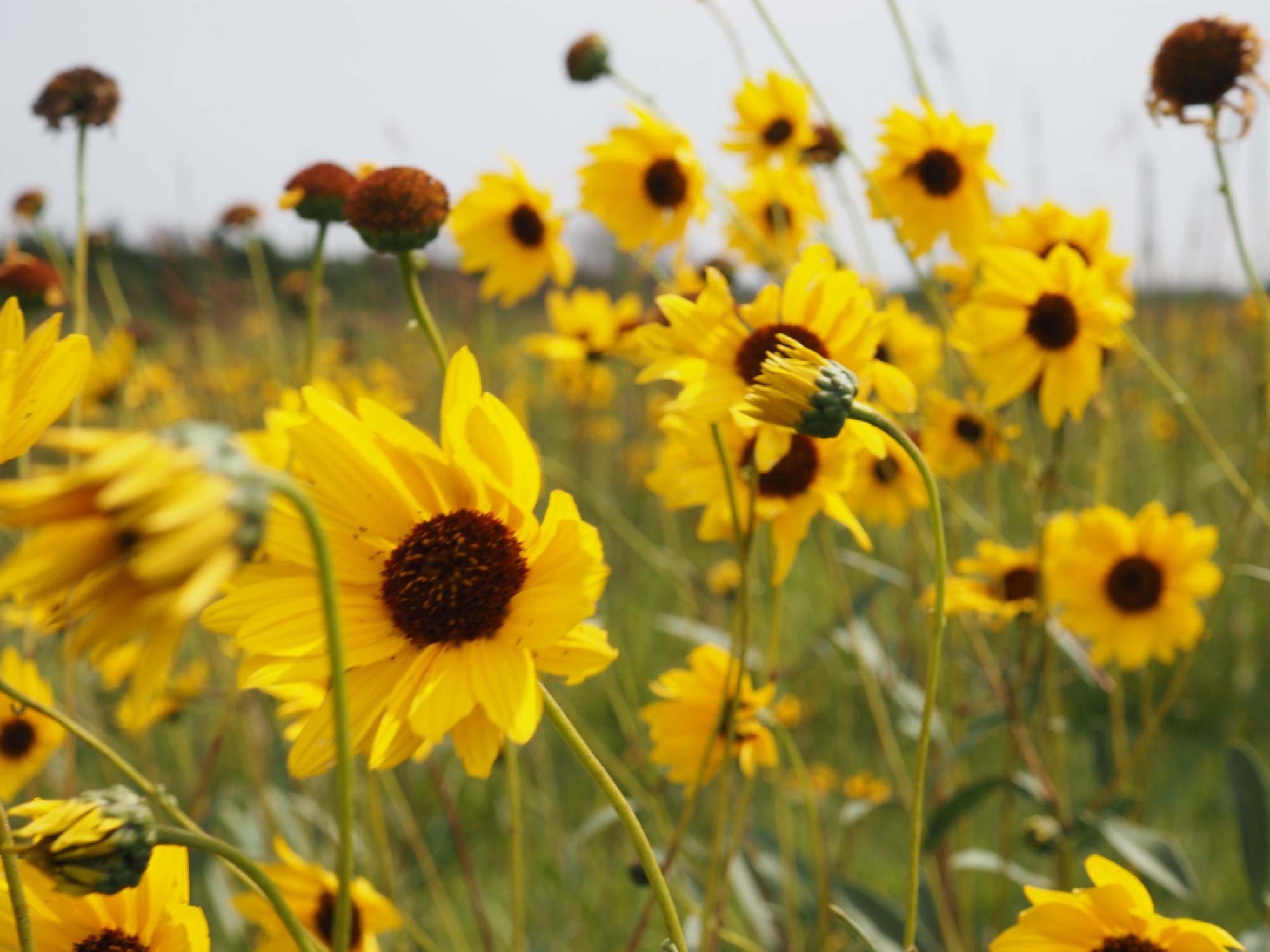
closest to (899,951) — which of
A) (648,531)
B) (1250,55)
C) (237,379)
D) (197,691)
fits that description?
(1250,55)

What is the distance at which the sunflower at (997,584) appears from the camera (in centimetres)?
105

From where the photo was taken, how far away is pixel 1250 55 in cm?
93

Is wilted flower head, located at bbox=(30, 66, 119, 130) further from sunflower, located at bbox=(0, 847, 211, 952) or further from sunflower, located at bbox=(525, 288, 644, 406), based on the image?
sunflower, located at bbox=(0, 847, 211, 952)

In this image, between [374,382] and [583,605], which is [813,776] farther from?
[374,382]

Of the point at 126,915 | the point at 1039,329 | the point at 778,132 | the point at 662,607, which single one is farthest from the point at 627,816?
the point at 662,607

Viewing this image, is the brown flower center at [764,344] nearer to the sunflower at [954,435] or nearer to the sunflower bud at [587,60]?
the sunflower at [954,435]

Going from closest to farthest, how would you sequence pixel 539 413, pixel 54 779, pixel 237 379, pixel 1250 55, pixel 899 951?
1. pixel 1250 55
2. pixel 899 951
3. pixel 54 779
4. pixel 237 379
5. pixel 539 413

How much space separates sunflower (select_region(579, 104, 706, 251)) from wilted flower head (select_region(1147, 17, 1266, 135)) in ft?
1.76

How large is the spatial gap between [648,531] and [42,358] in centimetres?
261

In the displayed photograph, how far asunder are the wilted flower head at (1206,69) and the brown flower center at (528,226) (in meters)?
0.78

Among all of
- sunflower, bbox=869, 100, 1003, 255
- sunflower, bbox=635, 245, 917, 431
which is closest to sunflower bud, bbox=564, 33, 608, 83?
sunflower, bbox=869, 100, 1003, 255

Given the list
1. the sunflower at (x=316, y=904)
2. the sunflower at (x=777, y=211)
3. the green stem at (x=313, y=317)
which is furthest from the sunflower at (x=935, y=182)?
the sunflower at (x=316, y=904)

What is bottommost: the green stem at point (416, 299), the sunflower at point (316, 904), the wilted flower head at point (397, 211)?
the sunflower at point (316, 904)

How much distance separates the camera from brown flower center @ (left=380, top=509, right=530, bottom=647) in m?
0.49
